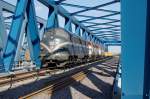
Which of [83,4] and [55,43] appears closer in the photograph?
[55,43]

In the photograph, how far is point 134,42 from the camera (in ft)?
6.98

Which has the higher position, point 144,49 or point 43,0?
point 43,0

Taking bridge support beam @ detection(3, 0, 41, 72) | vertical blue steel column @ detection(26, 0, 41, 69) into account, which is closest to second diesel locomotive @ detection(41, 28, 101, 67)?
vertical blue steel column @ detection(26, 0, 41, 69)

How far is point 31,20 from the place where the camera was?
20.5 metres

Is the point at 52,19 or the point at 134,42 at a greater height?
the point at 52,19

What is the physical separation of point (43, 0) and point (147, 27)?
72.9 ft

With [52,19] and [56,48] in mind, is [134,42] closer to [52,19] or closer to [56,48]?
[56,48]

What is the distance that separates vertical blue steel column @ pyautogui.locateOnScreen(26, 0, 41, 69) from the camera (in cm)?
2045

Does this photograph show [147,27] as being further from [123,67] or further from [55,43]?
[55,43]

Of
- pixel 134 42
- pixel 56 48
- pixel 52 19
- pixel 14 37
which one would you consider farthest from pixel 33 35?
pixel 134 42

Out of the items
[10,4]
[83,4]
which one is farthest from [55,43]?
[83,4]

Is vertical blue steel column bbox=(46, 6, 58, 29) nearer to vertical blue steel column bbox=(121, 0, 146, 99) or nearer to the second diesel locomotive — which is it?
the second diesel locomotive

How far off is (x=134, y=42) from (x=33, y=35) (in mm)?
19189

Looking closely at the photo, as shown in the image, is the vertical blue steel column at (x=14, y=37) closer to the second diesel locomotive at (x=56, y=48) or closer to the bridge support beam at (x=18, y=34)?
the bridge support beam at (x=18, y=34)
